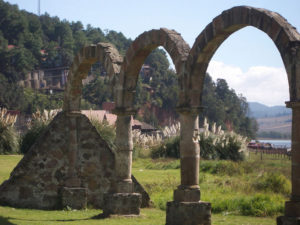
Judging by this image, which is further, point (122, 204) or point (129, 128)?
point (129, 128)

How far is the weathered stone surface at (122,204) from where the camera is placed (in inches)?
334

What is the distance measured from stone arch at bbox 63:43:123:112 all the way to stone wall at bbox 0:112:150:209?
314mm

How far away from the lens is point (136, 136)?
2303 cm

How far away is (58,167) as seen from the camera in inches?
397

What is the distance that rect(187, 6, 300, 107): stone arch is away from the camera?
5.60 metres

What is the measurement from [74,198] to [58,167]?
656 millimetres

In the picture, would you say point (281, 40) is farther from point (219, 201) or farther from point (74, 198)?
point (74, 198)

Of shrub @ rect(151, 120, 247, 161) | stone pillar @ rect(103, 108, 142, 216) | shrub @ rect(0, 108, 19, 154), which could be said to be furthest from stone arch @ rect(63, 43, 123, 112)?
shrub @ rect(151, 120, 247, 161)

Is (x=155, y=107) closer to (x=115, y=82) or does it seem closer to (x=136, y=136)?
(x=136, y=136)

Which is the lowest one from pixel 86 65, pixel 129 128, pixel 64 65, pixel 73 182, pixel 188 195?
pixel 73 182

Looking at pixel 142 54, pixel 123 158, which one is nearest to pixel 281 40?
pixel 142 54

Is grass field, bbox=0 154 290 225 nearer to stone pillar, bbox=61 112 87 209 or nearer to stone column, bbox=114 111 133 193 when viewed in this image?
stone pillar, bbox=61 112 87 209

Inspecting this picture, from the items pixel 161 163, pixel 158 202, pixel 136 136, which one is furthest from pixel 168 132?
pixel 158 202

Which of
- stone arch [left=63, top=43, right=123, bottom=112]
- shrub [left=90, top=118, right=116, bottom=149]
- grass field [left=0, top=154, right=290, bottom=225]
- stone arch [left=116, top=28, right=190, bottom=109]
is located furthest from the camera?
shrub [left=90, top=118, right=116, bottom=149]
